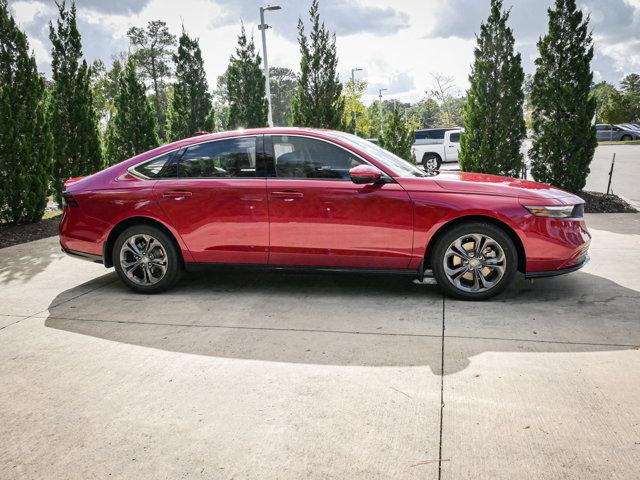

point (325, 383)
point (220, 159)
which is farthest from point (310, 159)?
point (325, 383)

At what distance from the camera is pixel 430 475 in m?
2.27

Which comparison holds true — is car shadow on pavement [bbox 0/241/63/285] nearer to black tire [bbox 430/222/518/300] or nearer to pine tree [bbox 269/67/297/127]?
black tire [bbox 430/222/518/300]

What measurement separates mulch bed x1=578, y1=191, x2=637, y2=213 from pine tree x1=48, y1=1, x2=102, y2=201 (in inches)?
407

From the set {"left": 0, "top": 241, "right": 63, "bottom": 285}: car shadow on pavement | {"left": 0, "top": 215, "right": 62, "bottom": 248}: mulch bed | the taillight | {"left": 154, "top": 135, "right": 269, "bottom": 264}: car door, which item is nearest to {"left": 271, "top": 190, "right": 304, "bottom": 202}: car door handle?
{"left": 154, "top": 135, "right": 269, "bottom": 264}: car door

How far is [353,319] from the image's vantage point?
430 centimetres

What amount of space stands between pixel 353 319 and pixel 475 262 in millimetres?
1238

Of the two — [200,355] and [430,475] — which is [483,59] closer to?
[200,355]

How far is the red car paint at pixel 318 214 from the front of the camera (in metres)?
4.51

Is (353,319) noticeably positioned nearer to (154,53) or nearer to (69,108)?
(69,108)

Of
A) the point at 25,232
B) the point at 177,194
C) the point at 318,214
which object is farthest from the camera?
the point at 25,232

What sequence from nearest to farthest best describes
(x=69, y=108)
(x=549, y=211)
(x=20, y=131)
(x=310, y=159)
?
(x=549, y=211) < (x=310, y=159) < (x=20, y=131) < (x=69, y=108)

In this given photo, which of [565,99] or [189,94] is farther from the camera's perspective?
[189,94]

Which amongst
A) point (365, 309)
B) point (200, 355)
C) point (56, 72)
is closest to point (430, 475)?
point (200, 355)

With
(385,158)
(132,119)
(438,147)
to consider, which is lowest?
(438,147)
